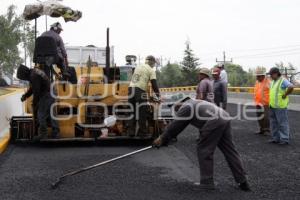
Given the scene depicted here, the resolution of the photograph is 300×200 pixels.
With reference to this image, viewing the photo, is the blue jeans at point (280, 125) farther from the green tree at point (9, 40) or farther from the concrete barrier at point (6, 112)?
the green tree at point (9, 40)

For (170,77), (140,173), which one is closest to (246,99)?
(140,173)

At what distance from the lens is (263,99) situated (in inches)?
459

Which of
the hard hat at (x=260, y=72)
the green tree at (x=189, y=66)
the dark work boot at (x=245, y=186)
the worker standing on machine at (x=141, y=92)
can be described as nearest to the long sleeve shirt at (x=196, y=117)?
the dark work boot at (x=245, y=186)

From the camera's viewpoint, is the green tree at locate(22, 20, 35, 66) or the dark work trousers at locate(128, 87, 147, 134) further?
the green tree at locate(22, 20, 35, 66)

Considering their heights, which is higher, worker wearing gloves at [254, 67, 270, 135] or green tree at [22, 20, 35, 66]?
green tree at [22, 20, 35, 66]

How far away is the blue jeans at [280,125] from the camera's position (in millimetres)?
10180

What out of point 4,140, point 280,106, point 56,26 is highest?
point 56,26

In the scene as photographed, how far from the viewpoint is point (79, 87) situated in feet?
33.4

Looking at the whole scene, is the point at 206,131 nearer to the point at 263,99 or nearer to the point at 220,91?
the point at 220,91

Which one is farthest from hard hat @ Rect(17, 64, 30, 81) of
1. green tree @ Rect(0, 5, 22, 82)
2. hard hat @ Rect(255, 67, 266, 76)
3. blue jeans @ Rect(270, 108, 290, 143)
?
green tree @ Rect(0, 5, 22, 82)

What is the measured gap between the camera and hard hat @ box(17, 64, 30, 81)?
9.95m

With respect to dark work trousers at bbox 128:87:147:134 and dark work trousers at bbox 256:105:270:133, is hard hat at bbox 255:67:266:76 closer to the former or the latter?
dark work trousers at bbox 256:105:270:133

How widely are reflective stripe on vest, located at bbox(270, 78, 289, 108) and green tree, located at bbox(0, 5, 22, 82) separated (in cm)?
5110

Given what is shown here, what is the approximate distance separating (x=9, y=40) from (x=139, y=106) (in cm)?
5153
